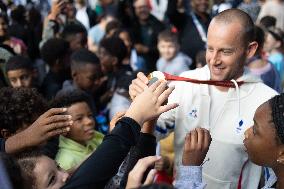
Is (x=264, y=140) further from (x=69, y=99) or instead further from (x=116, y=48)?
(x=116, y=48)

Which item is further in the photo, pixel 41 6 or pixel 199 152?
pixel 41 6

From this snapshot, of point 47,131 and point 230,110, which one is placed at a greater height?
point 47,131

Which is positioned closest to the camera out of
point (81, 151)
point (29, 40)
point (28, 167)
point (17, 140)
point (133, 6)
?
point (28, 167)

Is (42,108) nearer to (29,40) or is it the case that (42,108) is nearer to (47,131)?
(47,131)

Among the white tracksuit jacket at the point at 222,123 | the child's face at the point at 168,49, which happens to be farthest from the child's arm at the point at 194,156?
the child's face at the point at 168,49

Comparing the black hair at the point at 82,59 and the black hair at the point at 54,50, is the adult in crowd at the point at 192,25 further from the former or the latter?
the black hair at the point at 82,59

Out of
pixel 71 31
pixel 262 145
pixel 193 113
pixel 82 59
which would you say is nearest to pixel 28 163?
A: pixel 262 145

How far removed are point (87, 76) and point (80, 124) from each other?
1367 mm

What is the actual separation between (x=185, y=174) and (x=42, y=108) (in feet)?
3.76

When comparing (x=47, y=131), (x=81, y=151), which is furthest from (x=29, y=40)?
(x=47, y=131)

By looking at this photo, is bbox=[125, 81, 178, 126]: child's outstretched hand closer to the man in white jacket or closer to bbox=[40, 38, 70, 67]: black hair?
the man in white jacket

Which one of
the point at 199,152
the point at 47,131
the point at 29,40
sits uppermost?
the point at 47,131

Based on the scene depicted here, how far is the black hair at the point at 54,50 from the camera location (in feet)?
18.9

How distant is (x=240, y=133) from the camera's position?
10.3ft
